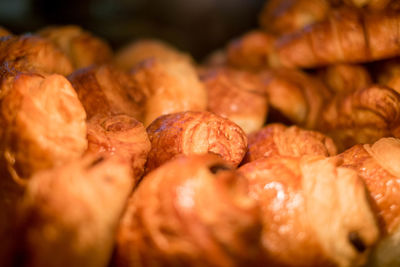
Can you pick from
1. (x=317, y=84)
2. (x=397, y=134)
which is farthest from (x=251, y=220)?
(x=317, y=84)

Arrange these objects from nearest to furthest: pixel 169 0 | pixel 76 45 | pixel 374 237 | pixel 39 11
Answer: pixel 374 237 < pixel 76 45 < pixel 39 11 < pixel 169 0

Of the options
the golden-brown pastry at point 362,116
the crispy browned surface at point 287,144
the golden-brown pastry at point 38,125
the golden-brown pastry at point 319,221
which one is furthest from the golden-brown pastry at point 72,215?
the golden-brown pastry at point 362,116

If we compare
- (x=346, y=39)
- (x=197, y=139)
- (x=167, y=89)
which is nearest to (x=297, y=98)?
(x=346, y=39)

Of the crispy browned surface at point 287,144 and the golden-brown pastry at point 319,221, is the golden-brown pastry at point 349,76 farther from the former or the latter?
the golden-brown pastry at point 319,221

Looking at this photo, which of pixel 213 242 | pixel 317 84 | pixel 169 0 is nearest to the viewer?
pixel 213 242

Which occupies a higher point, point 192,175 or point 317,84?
point 192,175

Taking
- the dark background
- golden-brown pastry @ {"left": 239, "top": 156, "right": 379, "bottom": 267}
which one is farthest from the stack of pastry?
the dark background

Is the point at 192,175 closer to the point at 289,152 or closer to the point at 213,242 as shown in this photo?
the point at 213,242

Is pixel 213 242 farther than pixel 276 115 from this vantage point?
No
